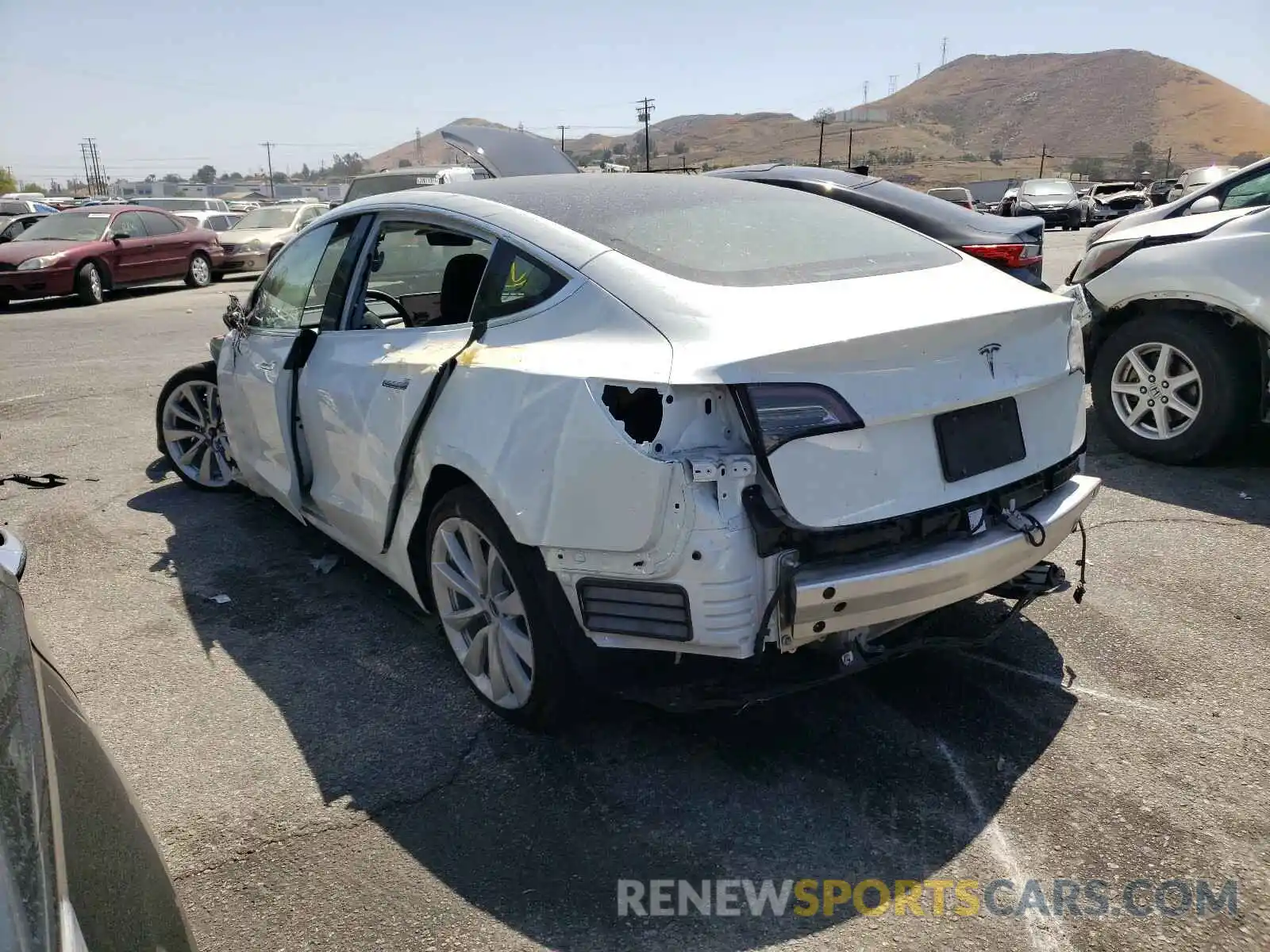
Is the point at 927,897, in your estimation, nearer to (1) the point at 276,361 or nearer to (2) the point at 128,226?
(1) the point at 276,361

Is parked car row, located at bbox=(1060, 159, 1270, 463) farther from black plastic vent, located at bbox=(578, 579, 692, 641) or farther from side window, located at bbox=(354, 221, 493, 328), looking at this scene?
black plastic vent, located at bbox=(578, 579, 692, 641)

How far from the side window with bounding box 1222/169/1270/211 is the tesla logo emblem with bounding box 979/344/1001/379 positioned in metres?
4.49

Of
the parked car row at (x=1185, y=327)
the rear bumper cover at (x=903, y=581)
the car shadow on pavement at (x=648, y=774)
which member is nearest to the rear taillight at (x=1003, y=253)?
the parked car row at (x=1185, y=327)

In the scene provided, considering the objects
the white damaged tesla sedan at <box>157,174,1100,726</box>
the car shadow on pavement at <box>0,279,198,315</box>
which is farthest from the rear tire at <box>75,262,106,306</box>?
the white damaged tesla sedan at <box>157,174,1100,726</box>

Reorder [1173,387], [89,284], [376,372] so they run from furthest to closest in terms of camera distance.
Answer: [89,284]
[1173,387]
[376,372]

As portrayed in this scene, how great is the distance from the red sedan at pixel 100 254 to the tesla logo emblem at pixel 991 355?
16236mm

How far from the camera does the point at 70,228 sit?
16609 mm

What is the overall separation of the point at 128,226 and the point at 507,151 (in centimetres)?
1271

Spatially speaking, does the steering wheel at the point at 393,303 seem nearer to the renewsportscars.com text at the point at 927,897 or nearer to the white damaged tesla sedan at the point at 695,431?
the white damaged tesla sedan at the point at 695,431

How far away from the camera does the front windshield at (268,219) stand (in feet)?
71.5

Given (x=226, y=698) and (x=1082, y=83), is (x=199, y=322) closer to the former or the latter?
(x=226, y=698)

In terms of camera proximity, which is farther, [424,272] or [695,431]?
[424,272]

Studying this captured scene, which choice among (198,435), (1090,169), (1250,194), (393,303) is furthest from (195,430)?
(1090,169)

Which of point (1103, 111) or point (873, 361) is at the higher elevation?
point (1103, 111)
